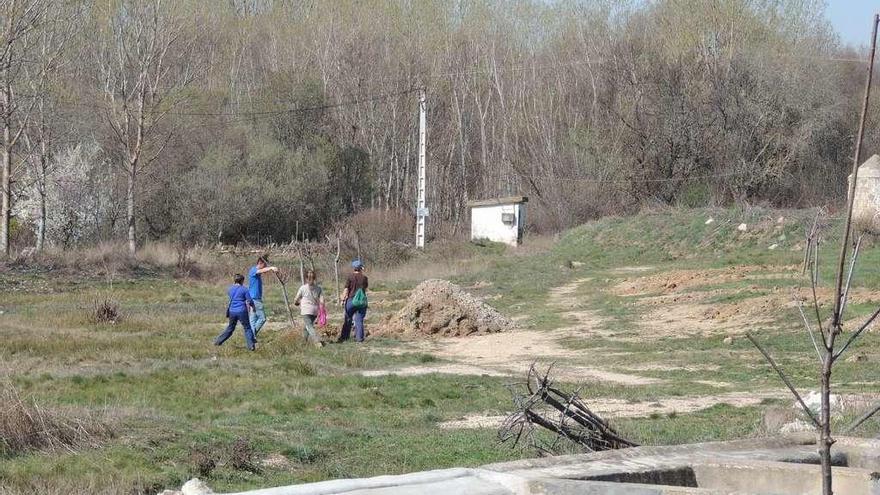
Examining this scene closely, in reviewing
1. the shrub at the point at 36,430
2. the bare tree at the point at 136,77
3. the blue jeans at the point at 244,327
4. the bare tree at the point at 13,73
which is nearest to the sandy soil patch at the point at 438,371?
the blue jeans at the point at 244,327

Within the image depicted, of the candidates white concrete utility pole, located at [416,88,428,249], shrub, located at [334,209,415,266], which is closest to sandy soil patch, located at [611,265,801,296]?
shrub, located at [334,209,415,266]

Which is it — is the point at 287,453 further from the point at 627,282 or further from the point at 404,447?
the point at 627,282

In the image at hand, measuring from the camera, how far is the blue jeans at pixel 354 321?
84.9 ft

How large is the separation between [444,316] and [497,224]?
31.3 m

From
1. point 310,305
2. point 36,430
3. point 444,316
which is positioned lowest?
point 444,316

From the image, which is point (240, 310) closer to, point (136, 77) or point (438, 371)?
point (438, 371)

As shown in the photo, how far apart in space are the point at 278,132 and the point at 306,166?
2.52 m

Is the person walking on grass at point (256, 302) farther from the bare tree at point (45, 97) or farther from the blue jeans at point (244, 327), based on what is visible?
the bare tree at point (45, 97)

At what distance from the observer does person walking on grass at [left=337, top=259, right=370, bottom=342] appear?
2561 centimetres

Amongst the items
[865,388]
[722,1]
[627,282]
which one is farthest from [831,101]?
[865,388]

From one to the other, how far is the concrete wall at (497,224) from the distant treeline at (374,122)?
5240 millimetres

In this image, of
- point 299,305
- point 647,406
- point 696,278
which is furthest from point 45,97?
point 647,406

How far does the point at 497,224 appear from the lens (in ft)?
193

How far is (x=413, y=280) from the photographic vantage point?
43.6 m
